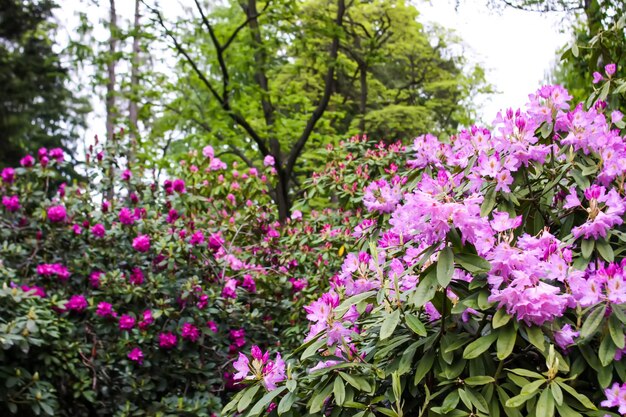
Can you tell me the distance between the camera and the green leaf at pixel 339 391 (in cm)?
145

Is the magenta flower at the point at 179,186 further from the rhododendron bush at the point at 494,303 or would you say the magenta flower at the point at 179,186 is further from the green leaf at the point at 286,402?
the green leaf at the point at 286,402

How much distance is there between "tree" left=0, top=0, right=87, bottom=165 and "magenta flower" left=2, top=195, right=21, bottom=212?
8847 mm

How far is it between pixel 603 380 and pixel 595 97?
4.31 feet

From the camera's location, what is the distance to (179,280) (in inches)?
163

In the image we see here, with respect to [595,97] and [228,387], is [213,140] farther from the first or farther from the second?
[595,97]

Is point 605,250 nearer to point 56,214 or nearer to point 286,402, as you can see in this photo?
point 286,402

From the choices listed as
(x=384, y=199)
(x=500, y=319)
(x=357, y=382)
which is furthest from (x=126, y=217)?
(x=500, y=319)

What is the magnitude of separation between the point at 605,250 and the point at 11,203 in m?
4.14

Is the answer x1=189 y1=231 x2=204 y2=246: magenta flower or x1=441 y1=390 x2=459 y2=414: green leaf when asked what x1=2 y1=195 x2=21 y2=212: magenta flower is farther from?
x1=441 y1=390 x2=459 y2=414: green leaf

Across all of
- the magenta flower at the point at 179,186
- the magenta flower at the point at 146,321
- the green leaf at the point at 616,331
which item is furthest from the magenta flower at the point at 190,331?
the green leaf at the point at 616,331

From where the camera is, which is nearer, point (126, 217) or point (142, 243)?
point (142, 243)

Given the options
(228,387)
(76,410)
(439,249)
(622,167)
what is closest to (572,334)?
(439,249)

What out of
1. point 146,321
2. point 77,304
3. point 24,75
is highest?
point 24,75

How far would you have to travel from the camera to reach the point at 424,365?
4.91 ft
